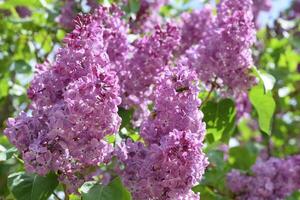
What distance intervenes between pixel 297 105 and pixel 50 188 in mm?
3055

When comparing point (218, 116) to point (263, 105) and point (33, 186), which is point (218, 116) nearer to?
point (263, 105)

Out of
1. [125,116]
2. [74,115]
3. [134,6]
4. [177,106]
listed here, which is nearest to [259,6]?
[134,6]

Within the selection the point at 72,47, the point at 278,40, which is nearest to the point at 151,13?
the point at 278,40

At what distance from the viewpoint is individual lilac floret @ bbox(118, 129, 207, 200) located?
202 centimetres

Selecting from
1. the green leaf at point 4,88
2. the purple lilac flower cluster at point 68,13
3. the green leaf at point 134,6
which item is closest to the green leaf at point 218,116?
the green leaf at point 134,6

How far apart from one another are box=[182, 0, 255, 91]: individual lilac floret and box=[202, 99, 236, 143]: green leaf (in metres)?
0.17

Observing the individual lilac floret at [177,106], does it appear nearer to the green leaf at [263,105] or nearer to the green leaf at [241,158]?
the green leaf at [263,105]

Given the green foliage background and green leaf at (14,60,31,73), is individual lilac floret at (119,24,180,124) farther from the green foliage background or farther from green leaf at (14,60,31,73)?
green leaf at (14,60,31,73)

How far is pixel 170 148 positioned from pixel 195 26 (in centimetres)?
155

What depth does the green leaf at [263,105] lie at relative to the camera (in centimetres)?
288

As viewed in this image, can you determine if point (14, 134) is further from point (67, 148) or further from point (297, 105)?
point (297, 105)

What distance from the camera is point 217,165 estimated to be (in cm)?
320

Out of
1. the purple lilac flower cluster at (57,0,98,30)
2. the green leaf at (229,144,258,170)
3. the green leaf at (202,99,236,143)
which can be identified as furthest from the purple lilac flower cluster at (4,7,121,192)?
the green leaf at (229,144,258,170)

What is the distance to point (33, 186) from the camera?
2.16 metres
